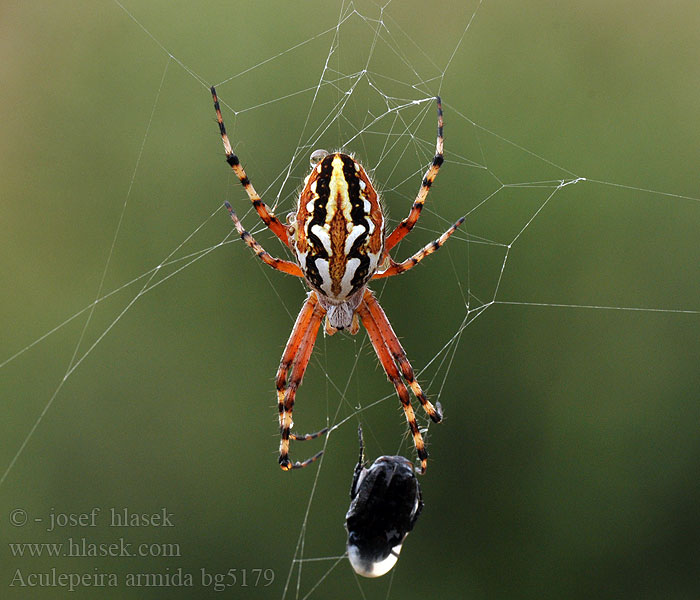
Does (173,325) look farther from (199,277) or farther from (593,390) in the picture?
(593,390)

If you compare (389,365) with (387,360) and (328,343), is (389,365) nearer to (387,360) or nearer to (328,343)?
(387,360)

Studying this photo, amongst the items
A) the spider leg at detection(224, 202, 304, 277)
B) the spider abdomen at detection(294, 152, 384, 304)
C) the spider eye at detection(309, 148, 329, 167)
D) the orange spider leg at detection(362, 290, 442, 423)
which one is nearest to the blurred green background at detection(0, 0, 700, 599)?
the orange spider leg at detection(362, 290, 442, 423)

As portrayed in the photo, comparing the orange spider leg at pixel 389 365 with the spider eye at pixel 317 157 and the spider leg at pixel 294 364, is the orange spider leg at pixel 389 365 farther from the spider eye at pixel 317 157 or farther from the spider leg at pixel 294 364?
the spider eye at pixel 317 157

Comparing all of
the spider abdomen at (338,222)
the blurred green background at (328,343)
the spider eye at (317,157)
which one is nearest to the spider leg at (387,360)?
the spider abdomen at (338,222)

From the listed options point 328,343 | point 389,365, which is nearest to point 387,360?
point 389,365

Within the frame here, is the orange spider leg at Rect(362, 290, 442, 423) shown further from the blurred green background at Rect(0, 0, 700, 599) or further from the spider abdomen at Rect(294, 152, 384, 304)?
the blurred green background at Rect(0, 0, 700, 599)
